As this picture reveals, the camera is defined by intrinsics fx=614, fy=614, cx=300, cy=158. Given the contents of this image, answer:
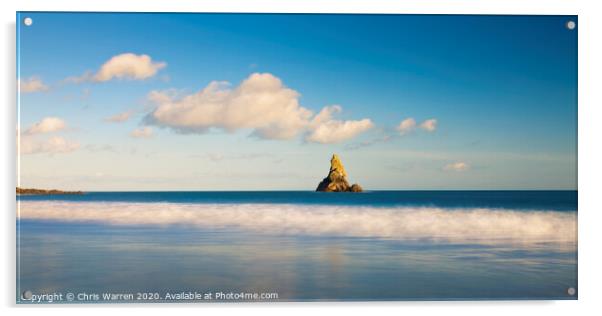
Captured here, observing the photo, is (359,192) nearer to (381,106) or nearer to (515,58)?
(381,106)

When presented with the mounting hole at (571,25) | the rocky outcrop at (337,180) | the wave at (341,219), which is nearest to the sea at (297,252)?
the wave at (341,219)

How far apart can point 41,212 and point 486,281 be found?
3.82m

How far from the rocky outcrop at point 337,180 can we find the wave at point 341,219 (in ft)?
1.48

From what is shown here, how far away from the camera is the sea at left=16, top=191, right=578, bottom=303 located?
16.8ft

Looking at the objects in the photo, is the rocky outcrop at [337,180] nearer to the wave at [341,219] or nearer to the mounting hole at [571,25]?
the wave at [341,219]

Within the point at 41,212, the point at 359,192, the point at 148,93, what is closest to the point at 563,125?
the point at 359,192

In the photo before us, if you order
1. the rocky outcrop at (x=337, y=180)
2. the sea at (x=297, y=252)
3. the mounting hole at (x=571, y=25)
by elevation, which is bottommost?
the sea at (x=297, y=252)

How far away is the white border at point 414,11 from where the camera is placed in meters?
5.04

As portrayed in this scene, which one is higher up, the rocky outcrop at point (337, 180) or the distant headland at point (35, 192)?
the rocky outcrop at point (337, 180)

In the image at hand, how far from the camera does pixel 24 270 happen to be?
5.08 meters

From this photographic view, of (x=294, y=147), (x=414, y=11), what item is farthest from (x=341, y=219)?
(x=414, y=11)

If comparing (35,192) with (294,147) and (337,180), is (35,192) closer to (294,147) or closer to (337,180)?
(294,147)

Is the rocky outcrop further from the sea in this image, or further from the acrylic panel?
the sea

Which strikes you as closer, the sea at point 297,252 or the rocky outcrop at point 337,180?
the sea at point 297,252
